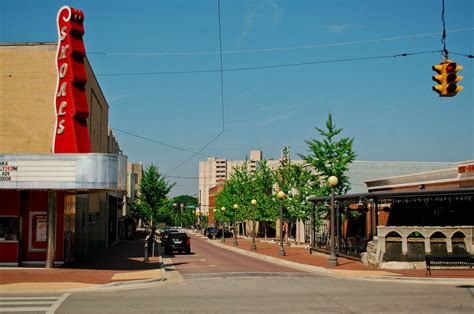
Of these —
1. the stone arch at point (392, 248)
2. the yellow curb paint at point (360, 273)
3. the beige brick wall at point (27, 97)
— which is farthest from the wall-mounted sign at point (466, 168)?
the beige brick wall at point (27, 97)

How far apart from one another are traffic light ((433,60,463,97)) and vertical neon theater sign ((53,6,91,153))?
17.4 m

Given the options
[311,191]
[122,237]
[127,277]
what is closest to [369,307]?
[127,277]

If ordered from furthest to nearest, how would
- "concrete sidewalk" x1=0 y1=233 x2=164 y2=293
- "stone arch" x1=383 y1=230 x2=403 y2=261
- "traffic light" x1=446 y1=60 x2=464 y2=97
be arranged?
"stone arch" x1=383 y1=230 x2=403 y2=261, "concrete sidewalk" x1=0 y1=233 x2=164 y2=293, "traffic light" x1=446 y1=60 x2=464 y2=97

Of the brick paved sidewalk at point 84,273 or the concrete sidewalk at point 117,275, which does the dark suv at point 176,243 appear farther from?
the brick paved sidewalk at point 84,273

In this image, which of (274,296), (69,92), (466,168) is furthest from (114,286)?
(466,168)

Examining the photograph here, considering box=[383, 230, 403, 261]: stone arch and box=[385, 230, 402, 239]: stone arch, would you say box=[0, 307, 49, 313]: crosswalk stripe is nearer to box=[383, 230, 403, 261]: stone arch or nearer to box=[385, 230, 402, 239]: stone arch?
box=[383, 230, 403, 261]: stone arch

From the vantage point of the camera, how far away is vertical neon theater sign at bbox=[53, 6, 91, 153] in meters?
26.8

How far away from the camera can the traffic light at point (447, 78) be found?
14977 mm

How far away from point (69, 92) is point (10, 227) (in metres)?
7.50

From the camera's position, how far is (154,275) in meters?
24.4

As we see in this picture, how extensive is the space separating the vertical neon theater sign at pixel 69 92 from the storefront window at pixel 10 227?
4647 millimetres

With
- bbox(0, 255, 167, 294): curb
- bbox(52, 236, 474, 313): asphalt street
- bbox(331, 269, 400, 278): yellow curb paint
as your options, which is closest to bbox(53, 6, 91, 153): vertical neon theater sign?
bbox(0, 255, 167, 294): curb

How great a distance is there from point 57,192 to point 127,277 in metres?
7.64

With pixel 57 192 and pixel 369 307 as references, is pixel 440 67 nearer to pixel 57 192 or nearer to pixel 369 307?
pixel 369 307
